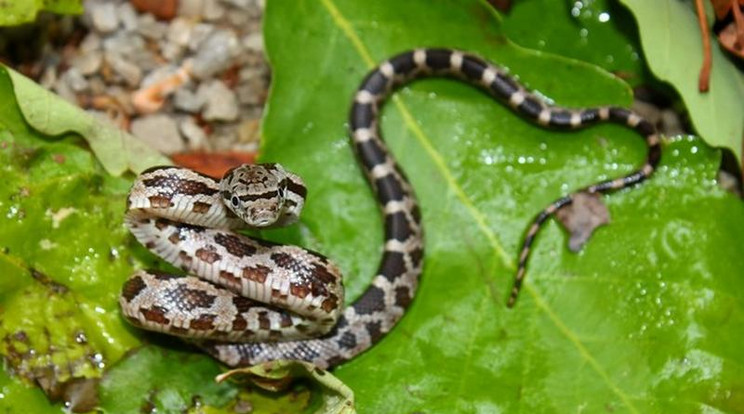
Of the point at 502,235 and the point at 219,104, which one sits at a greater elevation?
the point at 219,104

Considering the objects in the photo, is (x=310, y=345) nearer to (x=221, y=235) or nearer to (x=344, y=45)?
(x=221, y=235)

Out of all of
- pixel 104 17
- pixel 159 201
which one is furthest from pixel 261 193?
pixel 104 17

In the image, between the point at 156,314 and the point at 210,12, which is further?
the point at 210,12

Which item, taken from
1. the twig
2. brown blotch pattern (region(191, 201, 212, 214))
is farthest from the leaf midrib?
brown blotch pattern (region(191, 201, 212, 214))

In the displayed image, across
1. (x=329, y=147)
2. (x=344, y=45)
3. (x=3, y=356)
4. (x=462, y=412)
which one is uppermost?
(x=344, y=45)

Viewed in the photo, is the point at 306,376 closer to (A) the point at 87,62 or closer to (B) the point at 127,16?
(A) the point at 87,62

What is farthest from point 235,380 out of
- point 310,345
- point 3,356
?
point 3,356

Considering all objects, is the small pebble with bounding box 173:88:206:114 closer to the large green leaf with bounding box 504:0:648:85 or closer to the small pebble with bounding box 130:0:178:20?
the small pebble with bounding box 130:0:178:20
